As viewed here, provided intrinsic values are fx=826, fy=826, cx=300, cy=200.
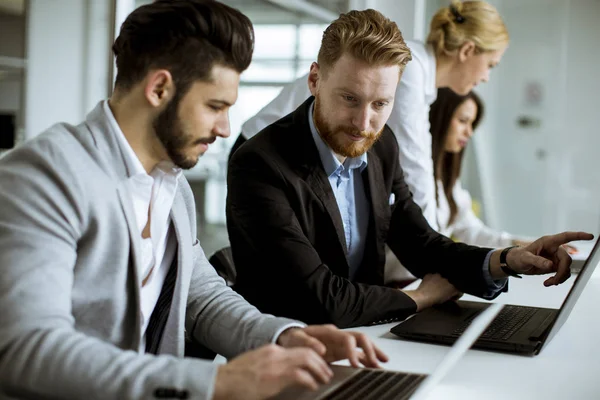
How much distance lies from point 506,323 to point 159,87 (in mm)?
993

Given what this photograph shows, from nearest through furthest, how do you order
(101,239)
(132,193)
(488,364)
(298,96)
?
(101,239)
(132,193)
(488,364)
(298,96)

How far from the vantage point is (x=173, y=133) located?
4.06ft

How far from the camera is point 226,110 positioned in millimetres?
1286

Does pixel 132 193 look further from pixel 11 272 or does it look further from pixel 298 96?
pixel 298 96

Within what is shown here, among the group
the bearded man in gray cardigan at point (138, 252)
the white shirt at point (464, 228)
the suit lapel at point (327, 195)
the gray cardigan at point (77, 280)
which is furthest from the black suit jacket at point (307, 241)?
the white shirt at point (464, 228)

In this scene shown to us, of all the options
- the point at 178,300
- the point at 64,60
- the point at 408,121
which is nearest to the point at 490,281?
the point at 408,121

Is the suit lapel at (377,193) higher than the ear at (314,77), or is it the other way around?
the ear at (314,77)

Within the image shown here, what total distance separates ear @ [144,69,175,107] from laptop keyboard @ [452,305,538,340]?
793 mm

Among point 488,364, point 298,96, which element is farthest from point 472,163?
point 488,364

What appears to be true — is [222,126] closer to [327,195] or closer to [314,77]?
[327,195]

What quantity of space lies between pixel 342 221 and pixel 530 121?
18.1ft

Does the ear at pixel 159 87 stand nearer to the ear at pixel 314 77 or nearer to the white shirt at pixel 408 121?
the ear at pixel 314 77

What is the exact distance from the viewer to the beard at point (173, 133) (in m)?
1.23

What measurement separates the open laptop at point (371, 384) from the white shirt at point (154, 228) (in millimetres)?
292
